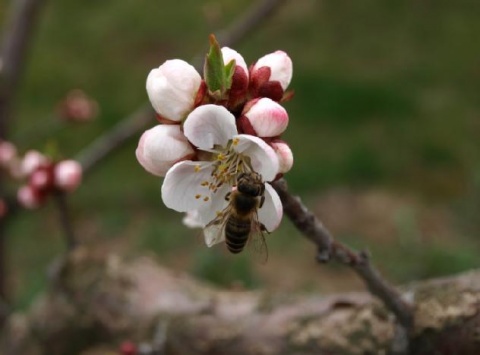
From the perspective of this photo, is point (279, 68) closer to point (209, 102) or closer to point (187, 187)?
point (209, 102)

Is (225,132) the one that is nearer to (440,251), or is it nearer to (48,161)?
(48,161)

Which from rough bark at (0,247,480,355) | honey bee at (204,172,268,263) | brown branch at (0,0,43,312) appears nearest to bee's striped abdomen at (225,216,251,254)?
honey bee at (204,172,268,263)

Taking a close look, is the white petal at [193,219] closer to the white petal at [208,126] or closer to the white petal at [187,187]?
the white petal at [187,187]

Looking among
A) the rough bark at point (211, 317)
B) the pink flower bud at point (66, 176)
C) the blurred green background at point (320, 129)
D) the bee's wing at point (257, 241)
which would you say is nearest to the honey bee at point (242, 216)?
the bee's wing at point (257, 241)

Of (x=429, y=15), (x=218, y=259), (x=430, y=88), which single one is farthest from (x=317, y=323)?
(x=429, y=15)

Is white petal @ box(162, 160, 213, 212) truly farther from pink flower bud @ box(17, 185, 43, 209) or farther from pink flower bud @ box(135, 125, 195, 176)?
pink flower bud @ box(17, 185, 43, 209)
